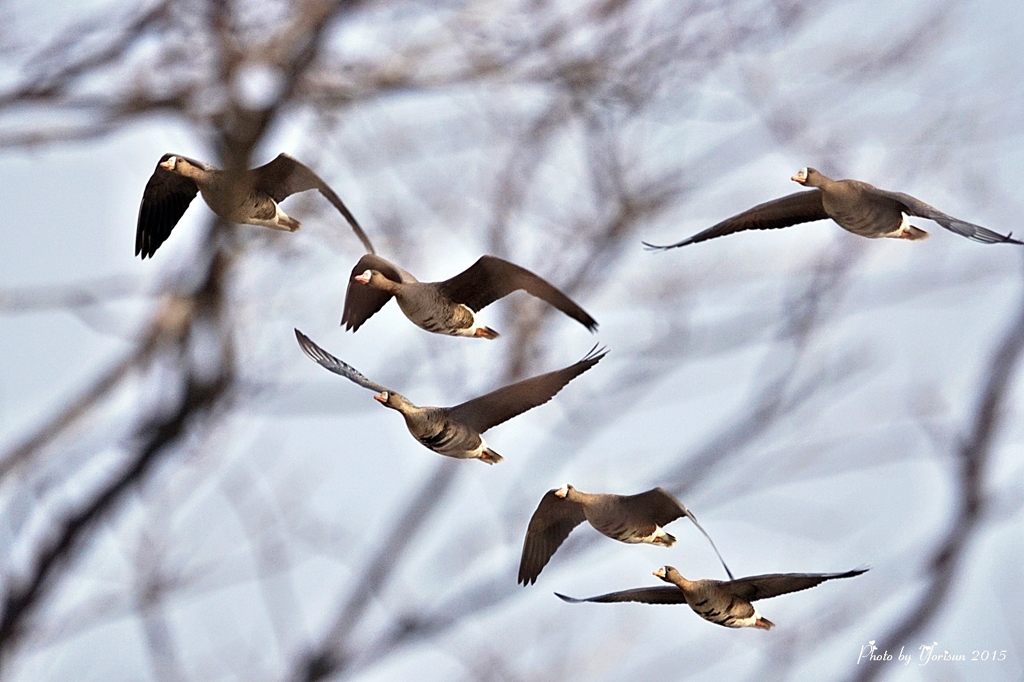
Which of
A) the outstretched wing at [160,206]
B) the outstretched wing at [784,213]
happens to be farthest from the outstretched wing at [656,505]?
the outstretched wing at [160,206]

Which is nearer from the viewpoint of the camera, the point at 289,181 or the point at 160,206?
the point at 289,181

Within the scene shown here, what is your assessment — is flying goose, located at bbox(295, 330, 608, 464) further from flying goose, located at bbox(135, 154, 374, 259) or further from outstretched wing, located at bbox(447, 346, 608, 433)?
flying goose, located at bbox(135, 154, 374, 259)

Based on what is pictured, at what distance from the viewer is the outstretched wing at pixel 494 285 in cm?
178

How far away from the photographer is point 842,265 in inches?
280

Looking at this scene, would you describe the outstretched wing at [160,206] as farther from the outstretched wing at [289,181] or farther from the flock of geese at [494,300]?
the outstretched wing at [289,181]

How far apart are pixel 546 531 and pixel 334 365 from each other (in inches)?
22.5

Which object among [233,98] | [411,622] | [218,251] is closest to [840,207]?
[233,98]

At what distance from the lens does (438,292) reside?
1896 millimetres

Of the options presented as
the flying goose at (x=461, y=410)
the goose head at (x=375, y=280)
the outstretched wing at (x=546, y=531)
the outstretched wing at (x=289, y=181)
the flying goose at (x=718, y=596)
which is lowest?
the outstretched wing at (x=546, y=531)

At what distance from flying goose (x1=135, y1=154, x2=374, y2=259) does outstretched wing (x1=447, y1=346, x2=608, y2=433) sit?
28 cm

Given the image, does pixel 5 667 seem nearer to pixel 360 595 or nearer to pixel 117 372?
pixel 117 372

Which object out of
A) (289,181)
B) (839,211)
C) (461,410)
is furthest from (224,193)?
(839,211)

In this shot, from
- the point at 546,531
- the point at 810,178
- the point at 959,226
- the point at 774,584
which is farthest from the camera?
the point at 546,531

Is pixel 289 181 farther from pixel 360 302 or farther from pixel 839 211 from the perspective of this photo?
pixel 839 211
